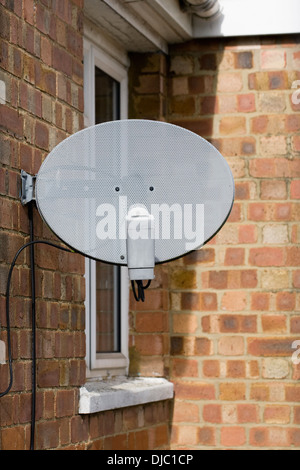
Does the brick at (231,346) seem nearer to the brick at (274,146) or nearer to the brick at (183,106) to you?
the brick at (274,146)

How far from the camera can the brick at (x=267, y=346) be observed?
4.84 m

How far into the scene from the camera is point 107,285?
4.78 m

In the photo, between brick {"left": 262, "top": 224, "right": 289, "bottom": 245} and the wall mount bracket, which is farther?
brick {"left": 262, "top": 224, "right": 289, "bottom": 245}

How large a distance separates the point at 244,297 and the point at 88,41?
153 cm

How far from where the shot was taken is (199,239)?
124 inches

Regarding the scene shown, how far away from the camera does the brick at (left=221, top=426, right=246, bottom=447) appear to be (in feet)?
15.9

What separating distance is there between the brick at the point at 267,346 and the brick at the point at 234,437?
1.32 feet

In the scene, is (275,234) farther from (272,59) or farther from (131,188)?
(131,188)

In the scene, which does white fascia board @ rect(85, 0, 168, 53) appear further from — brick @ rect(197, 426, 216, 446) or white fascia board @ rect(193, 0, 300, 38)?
brick @ rect(197, 426, 216, 446)

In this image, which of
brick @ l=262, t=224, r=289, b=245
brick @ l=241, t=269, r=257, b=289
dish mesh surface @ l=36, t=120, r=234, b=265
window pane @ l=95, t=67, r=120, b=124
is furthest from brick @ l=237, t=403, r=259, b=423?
dish mesh surface @ l=36, t=120, r=234, b=265

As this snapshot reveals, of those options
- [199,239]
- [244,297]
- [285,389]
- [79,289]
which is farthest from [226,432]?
[199,239]

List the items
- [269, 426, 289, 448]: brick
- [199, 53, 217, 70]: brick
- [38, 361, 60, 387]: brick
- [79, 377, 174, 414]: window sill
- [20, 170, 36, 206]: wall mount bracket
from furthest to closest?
[199, 53, 217, 70]: brick, [269, 426, 289, 448]: brick, [79, 377, 174, 414]: window sill, [38, 361, 60, 387]: brick, [20, 170, 36, 206]: wall mount bracket

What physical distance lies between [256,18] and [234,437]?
2.20 m

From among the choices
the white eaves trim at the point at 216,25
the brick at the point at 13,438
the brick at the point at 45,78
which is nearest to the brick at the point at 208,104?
the white eaves trim at the point at 216,25
